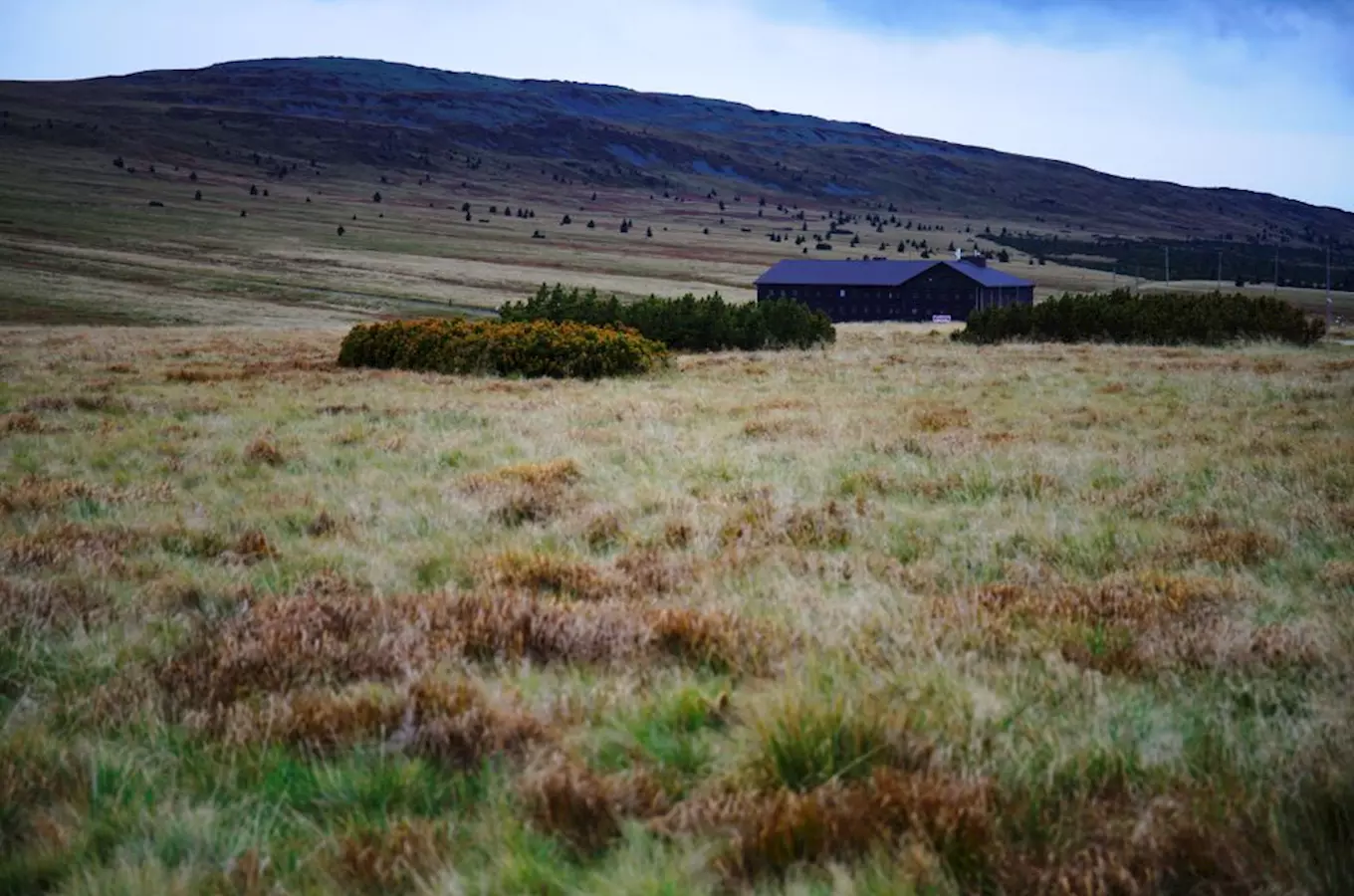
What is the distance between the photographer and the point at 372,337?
27000mm

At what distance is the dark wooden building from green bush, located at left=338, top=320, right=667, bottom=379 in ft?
287

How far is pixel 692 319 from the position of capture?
118ft

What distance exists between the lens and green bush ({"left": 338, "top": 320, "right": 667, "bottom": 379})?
23.9 meters

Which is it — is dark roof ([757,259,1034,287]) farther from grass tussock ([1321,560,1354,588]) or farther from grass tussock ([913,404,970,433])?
grass tussock ([1321,560,1354,588])

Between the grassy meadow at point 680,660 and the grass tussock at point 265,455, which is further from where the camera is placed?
the grass tussock at point 265,455

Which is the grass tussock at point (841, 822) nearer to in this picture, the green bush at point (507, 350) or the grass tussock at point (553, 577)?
the grass tussock at point (553, 577)

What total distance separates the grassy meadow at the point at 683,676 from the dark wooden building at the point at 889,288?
104521 millimetres

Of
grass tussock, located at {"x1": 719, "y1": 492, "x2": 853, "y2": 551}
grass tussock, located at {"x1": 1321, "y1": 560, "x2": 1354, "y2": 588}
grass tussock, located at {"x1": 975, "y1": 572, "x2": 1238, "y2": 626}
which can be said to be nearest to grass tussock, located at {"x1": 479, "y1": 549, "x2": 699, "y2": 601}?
grass tussock, located at {"x1": 719, "y1": 492, "x2": 853, "y2": 551}

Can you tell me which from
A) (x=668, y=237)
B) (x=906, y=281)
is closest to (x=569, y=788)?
(x=906, y=281)

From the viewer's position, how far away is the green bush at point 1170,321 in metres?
35.1

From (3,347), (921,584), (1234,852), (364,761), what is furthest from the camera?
(3,347)

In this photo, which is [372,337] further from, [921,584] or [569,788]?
[569,788]

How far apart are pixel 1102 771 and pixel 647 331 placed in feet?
107

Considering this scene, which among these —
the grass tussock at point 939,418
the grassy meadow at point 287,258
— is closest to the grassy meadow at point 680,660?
the grass tussock at point 939,418
